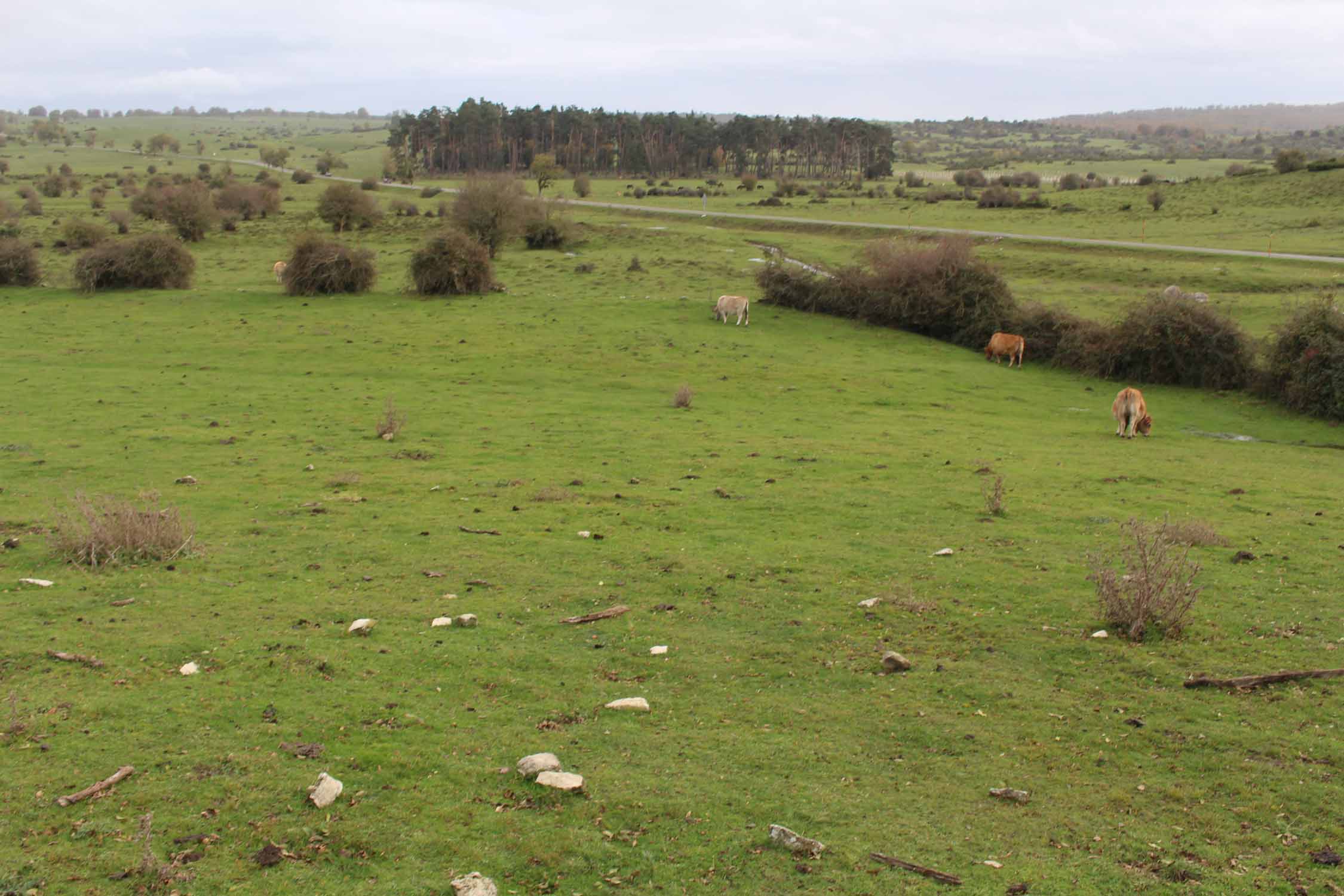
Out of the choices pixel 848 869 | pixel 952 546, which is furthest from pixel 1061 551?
pixel 848 869

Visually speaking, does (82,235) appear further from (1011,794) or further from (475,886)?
(1011,794)

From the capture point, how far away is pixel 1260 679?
949 centimetres

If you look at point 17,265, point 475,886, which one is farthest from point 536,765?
point 17,265

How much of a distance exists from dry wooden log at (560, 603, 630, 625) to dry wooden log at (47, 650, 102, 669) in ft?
15.5

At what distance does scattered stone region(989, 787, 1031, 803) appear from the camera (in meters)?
7.62

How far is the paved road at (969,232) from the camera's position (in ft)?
159

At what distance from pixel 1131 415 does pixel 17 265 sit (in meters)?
47.4

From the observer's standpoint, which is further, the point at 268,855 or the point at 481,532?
the point at 481,532

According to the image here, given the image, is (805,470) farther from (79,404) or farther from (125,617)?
(79,404)

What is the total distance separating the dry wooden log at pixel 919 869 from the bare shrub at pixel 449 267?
39.7 metres

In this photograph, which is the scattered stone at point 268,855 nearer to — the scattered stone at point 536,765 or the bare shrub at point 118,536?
the scattered stone at point 536,765

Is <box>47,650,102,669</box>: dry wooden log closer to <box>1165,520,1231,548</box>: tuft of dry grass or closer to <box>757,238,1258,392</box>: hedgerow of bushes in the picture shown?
<box>1165,520,1231,548</box>: tuft of dry grass

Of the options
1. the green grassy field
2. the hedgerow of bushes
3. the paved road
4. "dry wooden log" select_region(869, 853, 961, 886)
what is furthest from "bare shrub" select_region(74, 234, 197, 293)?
"dry wooden log" select_region(869, 853, 961, 886)

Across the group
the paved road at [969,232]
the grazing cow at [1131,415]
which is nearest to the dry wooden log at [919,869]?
the grazing cow at [1131,415]
